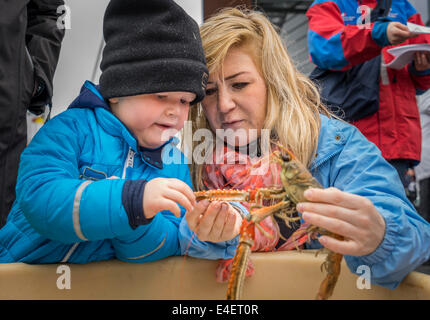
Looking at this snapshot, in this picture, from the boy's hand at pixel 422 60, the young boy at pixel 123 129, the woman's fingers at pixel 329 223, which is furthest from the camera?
the boy's hand at pixel 422 60

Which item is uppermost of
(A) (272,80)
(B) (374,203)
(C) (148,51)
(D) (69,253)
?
(C) (148,51)

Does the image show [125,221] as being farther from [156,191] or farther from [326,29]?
[326,29]

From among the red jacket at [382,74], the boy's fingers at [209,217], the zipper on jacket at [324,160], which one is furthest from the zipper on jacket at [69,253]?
the red jacket at [382,74]

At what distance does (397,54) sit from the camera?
4.46 ft

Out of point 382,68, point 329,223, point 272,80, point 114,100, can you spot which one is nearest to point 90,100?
point 114,100

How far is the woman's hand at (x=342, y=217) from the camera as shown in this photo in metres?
0.55

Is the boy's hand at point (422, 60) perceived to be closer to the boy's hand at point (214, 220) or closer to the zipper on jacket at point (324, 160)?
the zipper on jacket at point (324, 160)

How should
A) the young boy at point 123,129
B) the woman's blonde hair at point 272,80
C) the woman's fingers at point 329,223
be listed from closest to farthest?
the woman's fingers at point 329,223, the young boy at point 123,129, the woman's blonde hair at point 272,80

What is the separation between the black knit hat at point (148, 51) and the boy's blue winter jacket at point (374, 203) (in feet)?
1.15

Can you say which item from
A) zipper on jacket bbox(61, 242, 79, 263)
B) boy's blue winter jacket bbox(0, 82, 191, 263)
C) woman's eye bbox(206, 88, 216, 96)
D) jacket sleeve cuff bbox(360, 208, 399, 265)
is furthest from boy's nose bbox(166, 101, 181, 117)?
jacket sleeve cuff bbox(360, 208, 399, 265)

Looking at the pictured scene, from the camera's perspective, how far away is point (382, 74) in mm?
1449

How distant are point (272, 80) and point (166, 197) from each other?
0.65 metres

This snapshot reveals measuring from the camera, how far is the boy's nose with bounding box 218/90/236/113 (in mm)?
1042

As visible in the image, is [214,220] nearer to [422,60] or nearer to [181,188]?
[181,188]
